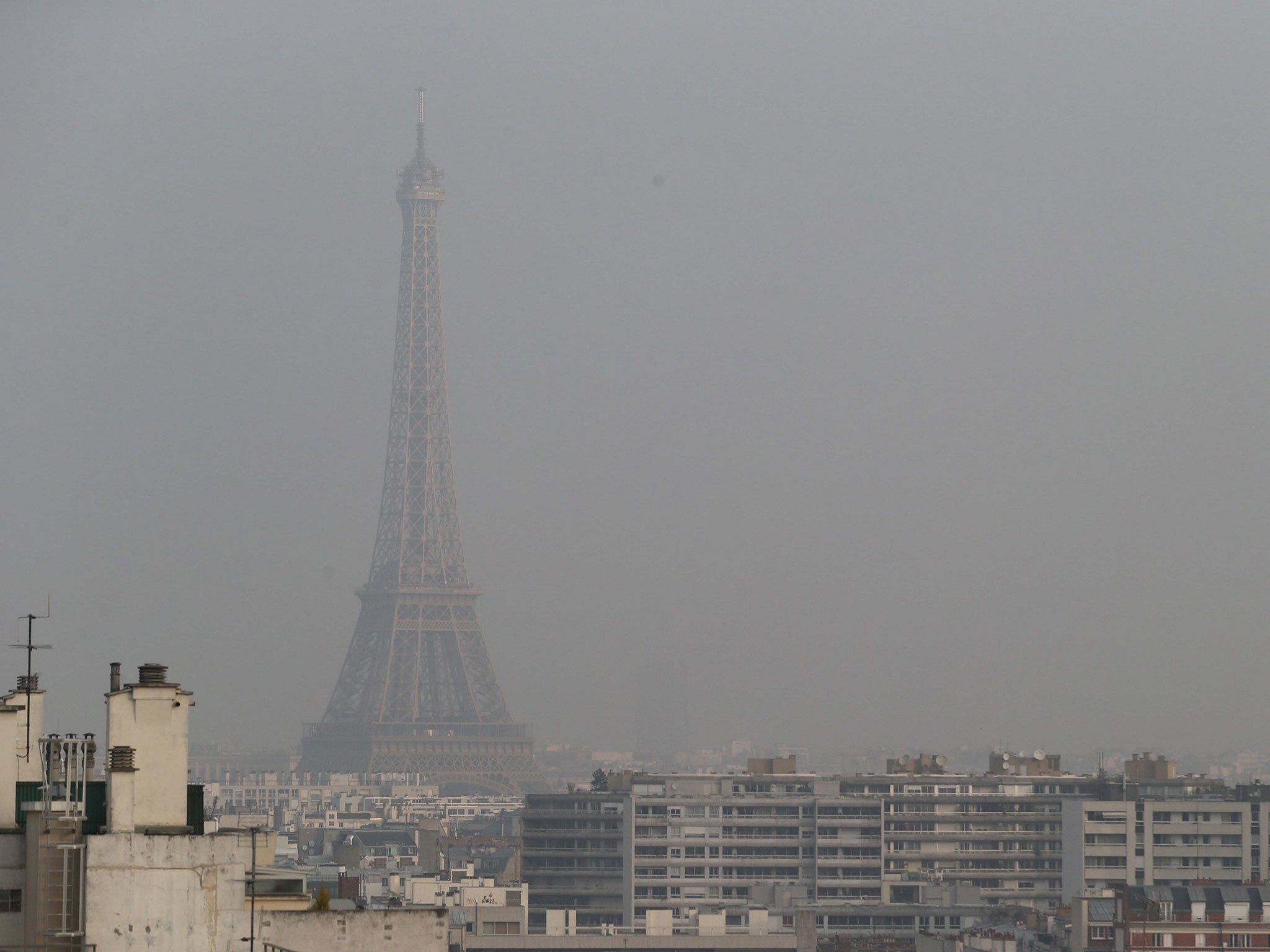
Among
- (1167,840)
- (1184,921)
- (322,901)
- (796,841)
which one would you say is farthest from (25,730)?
(796,841)

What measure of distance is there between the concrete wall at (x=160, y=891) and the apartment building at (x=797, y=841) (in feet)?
435

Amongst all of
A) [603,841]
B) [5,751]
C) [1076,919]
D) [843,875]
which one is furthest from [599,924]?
[5,751]

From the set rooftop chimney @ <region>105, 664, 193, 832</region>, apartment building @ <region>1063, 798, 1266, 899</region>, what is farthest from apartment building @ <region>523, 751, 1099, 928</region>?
rooftop chimney @ <region>105, 664, 193, 832</region>

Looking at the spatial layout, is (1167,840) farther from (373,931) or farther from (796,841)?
(373,931)

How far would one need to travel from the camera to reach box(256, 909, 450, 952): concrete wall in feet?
72.0

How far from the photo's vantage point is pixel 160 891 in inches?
707

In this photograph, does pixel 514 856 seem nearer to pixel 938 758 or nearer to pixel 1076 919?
pixel 938 758

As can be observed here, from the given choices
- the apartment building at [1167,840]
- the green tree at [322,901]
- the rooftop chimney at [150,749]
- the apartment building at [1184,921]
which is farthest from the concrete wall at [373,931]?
the apartment building at [1167,840]

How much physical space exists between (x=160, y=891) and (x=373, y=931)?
4.46 meters

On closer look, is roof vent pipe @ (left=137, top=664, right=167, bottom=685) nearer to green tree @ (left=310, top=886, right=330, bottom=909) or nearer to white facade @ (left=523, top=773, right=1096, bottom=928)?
green tree @ (left=310, top=886, right=330, bottom=909)

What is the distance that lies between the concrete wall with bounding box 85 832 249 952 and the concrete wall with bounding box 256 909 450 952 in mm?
3625

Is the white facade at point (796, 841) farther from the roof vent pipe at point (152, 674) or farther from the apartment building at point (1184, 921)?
the roof vent pipe at point (152, 674)

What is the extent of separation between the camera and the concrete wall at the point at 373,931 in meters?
22.0

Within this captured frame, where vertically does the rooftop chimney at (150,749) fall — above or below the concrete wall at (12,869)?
above
